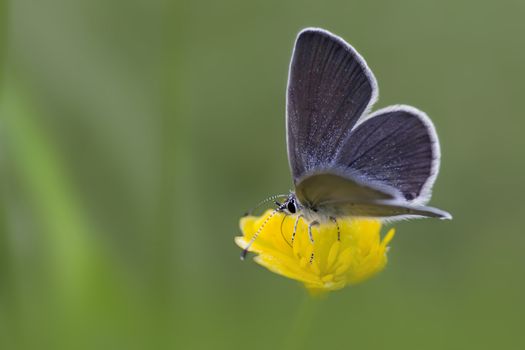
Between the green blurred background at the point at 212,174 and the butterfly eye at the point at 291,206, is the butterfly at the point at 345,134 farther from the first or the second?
the green blurred background at the point at 212,174

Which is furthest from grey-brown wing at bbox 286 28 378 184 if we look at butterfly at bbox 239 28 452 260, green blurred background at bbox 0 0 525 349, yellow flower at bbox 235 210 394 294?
green blurred background at bbox 0 0 525 349

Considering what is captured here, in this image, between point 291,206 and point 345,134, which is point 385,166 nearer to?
point 345,134

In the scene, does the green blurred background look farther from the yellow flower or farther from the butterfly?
the butterfly

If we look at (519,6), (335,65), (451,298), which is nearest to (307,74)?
(335,65)

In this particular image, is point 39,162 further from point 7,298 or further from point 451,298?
point 451,298

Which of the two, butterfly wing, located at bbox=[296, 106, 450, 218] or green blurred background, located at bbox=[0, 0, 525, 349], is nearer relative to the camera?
green blurred background, located at bbox=[0, 0, 525, 349]

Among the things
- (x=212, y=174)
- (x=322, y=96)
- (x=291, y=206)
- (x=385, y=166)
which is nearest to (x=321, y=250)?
(x=291, y=206)

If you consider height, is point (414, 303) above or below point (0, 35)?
below

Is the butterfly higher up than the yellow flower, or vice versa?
the butterfly
